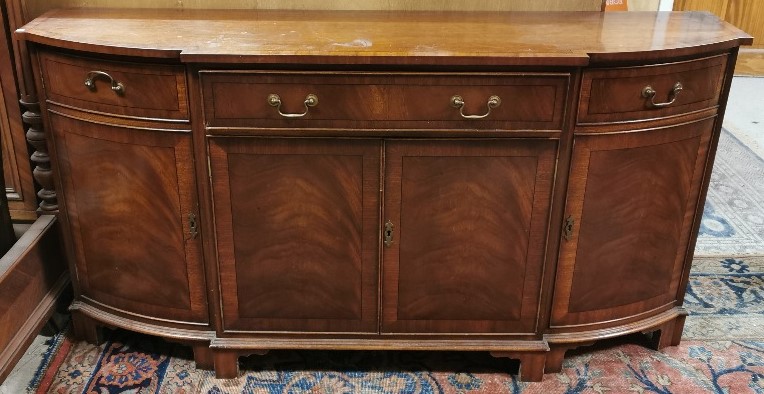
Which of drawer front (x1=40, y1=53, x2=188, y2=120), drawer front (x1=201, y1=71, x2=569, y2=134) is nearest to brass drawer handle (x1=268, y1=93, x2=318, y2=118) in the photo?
drawer front (x1=201, y1=71, x2=569, y2=134)

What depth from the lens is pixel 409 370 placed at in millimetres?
1724

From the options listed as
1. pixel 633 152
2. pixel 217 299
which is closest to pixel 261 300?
pixel 217 299

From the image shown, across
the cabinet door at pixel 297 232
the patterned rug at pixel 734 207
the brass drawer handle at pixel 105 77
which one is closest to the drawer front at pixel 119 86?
Result: the brass drawer handle at pixel 105 77

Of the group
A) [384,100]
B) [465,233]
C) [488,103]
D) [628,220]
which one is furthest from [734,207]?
[384,100]

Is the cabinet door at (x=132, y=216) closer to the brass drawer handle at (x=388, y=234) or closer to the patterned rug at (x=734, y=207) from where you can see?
the brass drawer handle at (x=388, y=234)

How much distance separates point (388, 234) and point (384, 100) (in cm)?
30

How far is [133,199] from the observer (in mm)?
1555

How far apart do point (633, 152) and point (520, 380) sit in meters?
0.59

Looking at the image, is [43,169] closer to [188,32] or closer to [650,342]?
[188,32]

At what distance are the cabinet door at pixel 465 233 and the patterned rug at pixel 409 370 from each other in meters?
0.14

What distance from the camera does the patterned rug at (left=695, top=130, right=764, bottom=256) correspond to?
89.5 inches

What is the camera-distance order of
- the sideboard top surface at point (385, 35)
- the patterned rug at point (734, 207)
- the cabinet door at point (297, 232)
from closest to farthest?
the sideboard top surface at point (385, 35) < the cabinet door at point (297, 232) < the patterned rug at point (734, 207)

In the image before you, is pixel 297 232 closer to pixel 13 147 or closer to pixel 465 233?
pixel 465 233

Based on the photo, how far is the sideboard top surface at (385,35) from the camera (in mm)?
1355
